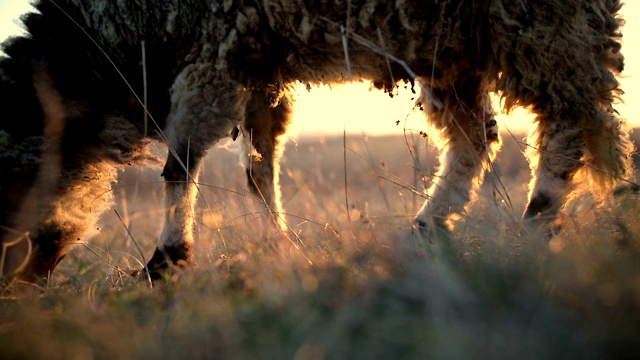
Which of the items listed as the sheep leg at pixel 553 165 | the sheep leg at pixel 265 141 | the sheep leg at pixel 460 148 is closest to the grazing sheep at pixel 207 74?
the sheep leg at pixel 553 165

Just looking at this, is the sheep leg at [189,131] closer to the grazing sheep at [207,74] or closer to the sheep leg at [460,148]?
the grazing sheep at [207,74]

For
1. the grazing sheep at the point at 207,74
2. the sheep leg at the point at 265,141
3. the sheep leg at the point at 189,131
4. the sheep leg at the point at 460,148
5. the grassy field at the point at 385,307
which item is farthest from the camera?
the sheep leg at the point at 265,141

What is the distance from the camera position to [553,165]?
3.55m

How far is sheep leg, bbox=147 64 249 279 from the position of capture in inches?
129

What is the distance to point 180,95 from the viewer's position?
3305 millimetres

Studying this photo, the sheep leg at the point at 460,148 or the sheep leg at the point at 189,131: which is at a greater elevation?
the sheep leg at the point at 460,148

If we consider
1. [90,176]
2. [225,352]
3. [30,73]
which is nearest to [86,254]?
[90,176]

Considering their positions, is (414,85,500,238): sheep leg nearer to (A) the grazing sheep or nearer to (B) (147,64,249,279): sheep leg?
(A) the grazing sheep

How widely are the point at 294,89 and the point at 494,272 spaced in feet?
8.48

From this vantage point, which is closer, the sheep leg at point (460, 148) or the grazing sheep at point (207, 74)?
the grazing sheep at point (207, 74)

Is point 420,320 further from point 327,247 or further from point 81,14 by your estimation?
point 81,14

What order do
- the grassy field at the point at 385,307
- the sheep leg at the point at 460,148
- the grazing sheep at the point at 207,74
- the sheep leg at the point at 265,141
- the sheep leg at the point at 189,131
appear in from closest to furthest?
the grassy field at the point at 385,307 → the grazing sheep at the point at 207,74 → the sheep leg at the point at 189,131 → the sheep leg at the point at 460,148 → the sheep leg at the point at 265,141

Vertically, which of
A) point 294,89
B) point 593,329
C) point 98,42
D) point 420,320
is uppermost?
point 294,89

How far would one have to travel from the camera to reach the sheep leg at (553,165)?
3395 mm
